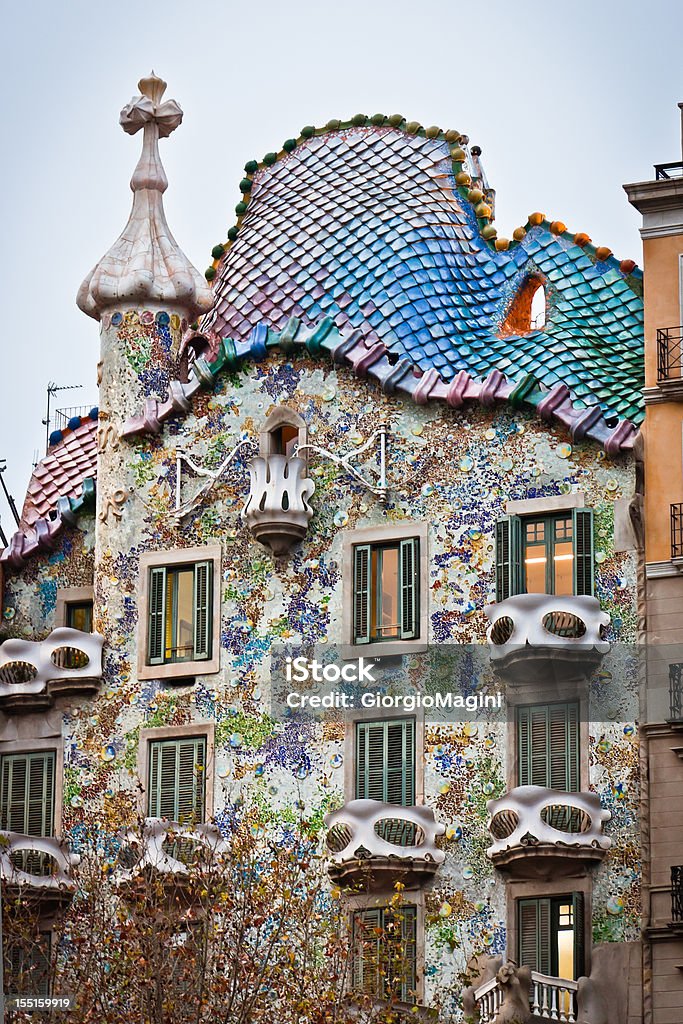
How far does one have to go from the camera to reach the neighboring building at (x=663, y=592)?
29.3 meters

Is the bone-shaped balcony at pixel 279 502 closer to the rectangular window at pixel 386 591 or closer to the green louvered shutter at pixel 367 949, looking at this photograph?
the rectangular window at pixel 386 591

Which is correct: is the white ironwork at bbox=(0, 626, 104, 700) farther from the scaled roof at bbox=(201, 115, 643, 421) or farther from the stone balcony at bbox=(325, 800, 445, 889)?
the scaled roof at bbox=(201, 115, 643, 421)

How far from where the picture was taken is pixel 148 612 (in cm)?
3344

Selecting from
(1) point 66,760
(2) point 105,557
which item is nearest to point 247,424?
(2) point 105,557

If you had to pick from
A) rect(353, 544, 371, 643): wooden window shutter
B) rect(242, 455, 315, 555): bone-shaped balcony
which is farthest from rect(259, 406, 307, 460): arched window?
rect(353, 544, 371, 643): wooden window shutter

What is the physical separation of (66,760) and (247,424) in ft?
16.7

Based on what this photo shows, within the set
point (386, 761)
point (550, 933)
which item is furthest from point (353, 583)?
point (550, 933)

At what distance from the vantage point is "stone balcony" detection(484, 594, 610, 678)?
3039 centimetres

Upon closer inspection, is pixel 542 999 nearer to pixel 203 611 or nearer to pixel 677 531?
pixel 677 531

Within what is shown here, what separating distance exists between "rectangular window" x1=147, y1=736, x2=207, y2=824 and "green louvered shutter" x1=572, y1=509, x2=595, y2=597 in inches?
212

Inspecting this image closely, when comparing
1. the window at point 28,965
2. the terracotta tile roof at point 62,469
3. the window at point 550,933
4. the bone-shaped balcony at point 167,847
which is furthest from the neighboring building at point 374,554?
the window at point 28,965

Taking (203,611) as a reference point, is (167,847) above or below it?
below

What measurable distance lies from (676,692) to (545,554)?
8.50 feet

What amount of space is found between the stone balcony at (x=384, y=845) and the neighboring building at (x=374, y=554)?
0.12 ft
